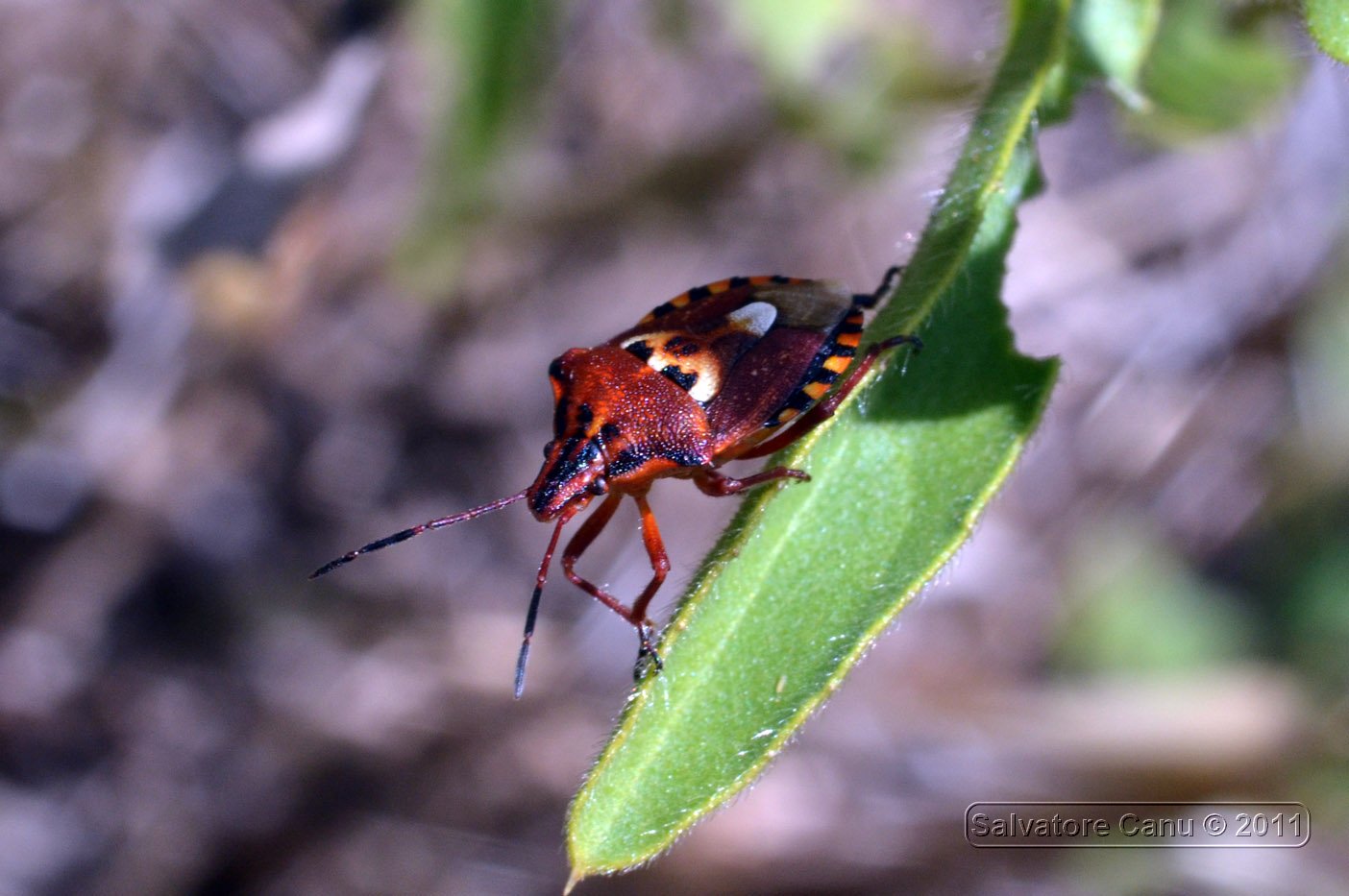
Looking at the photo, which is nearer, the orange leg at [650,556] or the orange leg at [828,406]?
the orange leg at [828,406]

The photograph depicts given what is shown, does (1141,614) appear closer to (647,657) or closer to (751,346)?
(751,346)

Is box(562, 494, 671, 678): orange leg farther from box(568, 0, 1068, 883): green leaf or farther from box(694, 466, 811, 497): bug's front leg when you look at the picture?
Answer: box(568, 0, 1068, 883): green leaf

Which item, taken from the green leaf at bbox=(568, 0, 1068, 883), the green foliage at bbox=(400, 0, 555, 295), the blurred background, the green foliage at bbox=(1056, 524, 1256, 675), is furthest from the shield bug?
the green foliage at bbox=(1056, 524, 1256, 675)

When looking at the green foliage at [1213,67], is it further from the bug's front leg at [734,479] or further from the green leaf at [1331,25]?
the bug's front leg at [734,479]

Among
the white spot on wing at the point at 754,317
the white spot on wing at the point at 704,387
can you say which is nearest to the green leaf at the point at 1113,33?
the white spot on wing at the point at 754,317

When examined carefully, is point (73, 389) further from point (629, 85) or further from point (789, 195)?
point (789, 195)

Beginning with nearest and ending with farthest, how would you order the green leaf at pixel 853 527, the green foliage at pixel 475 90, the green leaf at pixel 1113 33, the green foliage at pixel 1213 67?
the green leaf at pixel 853 527 < the green leaf at pixel 1113 33 < the green foliage at pixel 1213 67 < the green foliage at pixel 475 90

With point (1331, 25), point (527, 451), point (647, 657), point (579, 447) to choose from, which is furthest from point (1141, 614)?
point (1331, 25)
